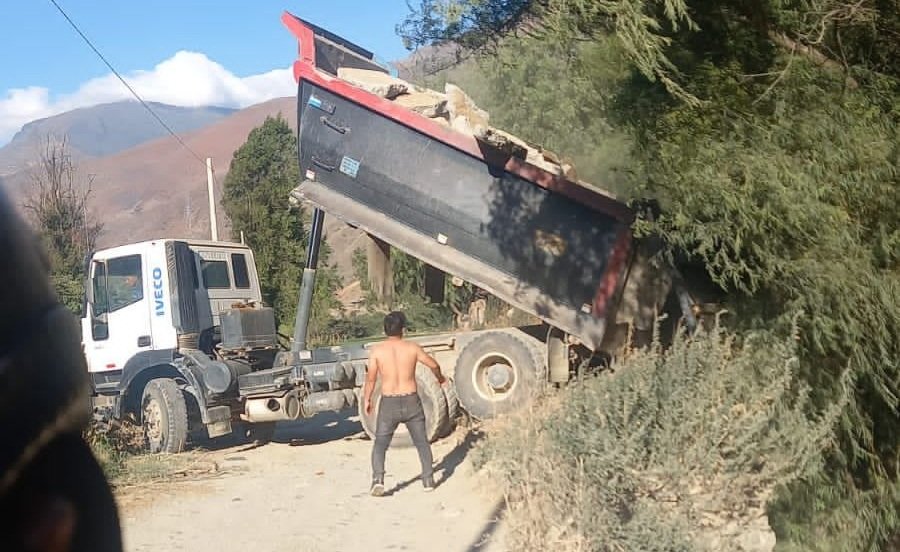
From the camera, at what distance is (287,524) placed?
7758mm

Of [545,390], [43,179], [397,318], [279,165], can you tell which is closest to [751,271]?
[397,318]

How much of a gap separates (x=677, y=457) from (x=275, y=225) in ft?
71.7

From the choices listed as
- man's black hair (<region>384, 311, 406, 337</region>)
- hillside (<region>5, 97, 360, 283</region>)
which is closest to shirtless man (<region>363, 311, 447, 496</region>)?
man's black hair (<region>384, 311, 406, 337</region>)

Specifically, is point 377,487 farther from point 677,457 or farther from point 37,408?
point 37,408

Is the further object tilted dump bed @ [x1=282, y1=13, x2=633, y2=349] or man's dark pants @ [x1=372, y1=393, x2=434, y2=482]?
tilted dump bed @ [x1=282, y1=13, x2=633, y2=349]

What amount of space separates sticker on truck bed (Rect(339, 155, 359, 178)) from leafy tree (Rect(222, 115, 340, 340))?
11459mm

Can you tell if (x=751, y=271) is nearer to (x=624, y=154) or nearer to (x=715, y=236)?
(x=715, y=236)

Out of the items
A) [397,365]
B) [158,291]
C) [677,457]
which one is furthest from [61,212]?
[677,457]

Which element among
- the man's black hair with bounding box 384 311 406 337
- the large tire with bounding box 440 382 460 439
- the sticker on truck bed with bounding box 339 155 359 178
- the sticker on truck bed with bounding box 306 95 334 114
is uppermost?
the sticker on truck bed with bounding box 306 95 334 114

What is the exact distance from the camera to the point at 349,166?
412 inches

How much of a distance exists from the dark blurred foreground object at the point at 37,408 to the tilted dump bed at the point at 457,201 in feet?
25.7

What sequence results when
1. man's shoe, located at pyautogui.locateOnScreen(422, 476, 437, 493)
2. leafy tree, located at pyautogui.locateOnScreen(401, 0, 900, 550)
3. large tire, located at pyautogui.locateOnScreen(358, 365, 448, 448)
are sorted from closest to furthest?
leafy tree, located at pyautogui.locateOnScreen(401, 0, 900, 550) → man's shoe, located at pyautogui.locateOnScreen(422, 476, 437, 493) → large tire, located at pyautogui.locateOnScreen(358, 365, 448, 448)

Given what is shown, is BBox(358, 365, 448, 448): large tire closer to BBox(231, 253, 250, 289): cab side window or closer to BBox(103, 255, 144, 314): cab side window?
BBox(231, 253, 250, 289): cab side window

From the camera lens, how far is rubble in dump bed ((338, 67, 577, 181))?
9.70 meters
